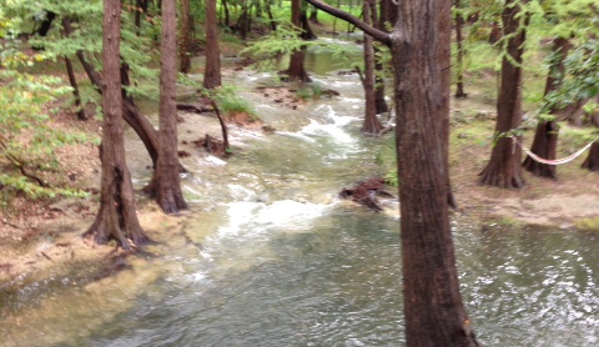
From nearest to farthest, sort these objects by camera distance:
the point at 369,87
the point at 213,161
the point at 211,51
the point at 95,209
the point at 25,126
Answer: the point at 25,126
the point at 95,209
the point at 213,161
the point at 369,87
the point at 211,51

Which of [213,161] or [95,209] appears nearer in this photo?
[95,209]

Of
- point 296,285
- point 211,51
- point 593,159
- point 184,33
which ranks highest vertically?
point 184,33

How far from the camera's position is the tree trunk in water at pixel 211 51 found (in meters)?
19.9

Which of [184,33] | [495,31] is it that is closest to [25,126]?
[184,33]

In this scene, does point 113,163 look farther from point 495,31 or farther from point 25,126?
point 495,31

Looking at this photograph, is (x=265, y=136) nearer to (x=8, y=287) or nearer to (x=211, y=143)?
(x=211, y=143)

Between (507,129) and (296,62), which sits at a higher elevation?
(296,62)

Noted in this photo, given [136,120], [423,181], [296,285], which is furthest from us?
[136,120]

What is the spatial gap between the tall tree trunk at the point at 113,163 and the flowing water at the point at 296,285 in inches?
27.2

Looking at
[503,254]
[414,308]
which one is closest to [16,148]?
[414,308]

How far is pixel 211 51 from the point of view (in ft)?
65.2

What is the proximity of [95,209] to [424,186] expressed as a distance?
8027 millimetres

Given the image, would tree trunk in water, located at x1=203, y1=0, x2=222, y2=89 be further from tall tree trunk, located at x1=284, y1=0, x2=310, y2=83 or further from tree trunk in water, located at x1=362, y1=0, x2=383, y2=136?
tall tree trunk, located at x1=284, y1=0, x2=310, y2=83

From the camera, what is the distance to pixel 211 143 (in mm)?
15531
